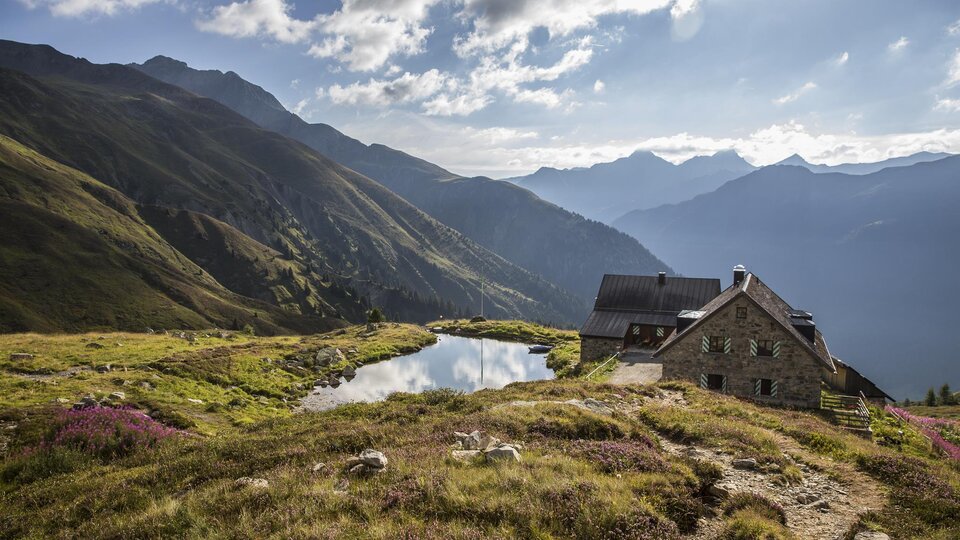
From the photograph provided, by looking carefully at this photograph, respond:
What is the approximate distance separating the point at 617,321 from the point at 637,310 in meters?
4.15

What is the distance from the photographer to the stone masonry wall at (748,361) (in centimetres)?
3791

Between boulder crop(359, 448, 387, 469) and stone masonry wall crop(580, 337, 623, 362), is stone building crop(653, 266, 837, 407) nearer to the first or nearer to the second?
stone masonry wall crop(580, 337, 623, 362)

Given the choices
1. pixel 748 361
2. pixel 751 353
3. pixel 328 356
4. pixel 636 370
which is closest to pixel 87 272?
pixel 328 356

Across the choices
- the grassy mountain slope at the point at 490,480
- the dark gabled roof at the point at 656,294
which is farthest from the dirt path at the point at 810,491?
the dark gabled roof at the point at 656,294

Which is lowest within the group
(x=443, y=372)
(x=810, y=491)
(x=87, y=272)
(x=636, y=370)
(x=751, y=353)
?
(x=443, y=372)

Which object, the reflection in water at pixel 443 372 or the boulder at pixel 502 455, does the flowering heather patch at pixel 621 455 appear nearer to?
the boulder at pixel 502 455

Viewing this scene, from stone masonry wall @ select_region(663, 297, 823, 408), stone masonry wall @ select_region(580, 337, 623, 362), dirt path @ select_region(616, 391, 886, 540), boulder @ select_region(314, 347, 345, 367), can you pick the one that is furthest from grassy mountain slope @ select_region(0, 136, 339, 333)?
dirt path @ select_region(616, 391, 886, 540)

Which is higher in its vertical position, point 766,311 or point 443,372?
point 766,311

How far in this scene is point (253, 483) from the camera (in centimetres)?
1316

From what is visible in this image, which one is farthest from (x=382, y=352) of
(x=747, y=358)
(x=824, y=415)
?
(x=824, y=415)

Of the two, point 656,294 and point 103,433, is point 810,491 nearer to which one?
point 103,433

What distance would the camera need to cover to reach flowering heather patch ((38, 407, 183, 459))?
67.4 ft

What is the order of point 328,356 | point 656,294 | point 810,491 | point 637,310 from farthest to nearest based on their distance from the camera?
point 656,294, point 637,310, point 328,356, point 810,491

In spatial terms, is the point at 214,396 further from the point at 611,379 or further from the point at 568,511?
the point at 568,511
